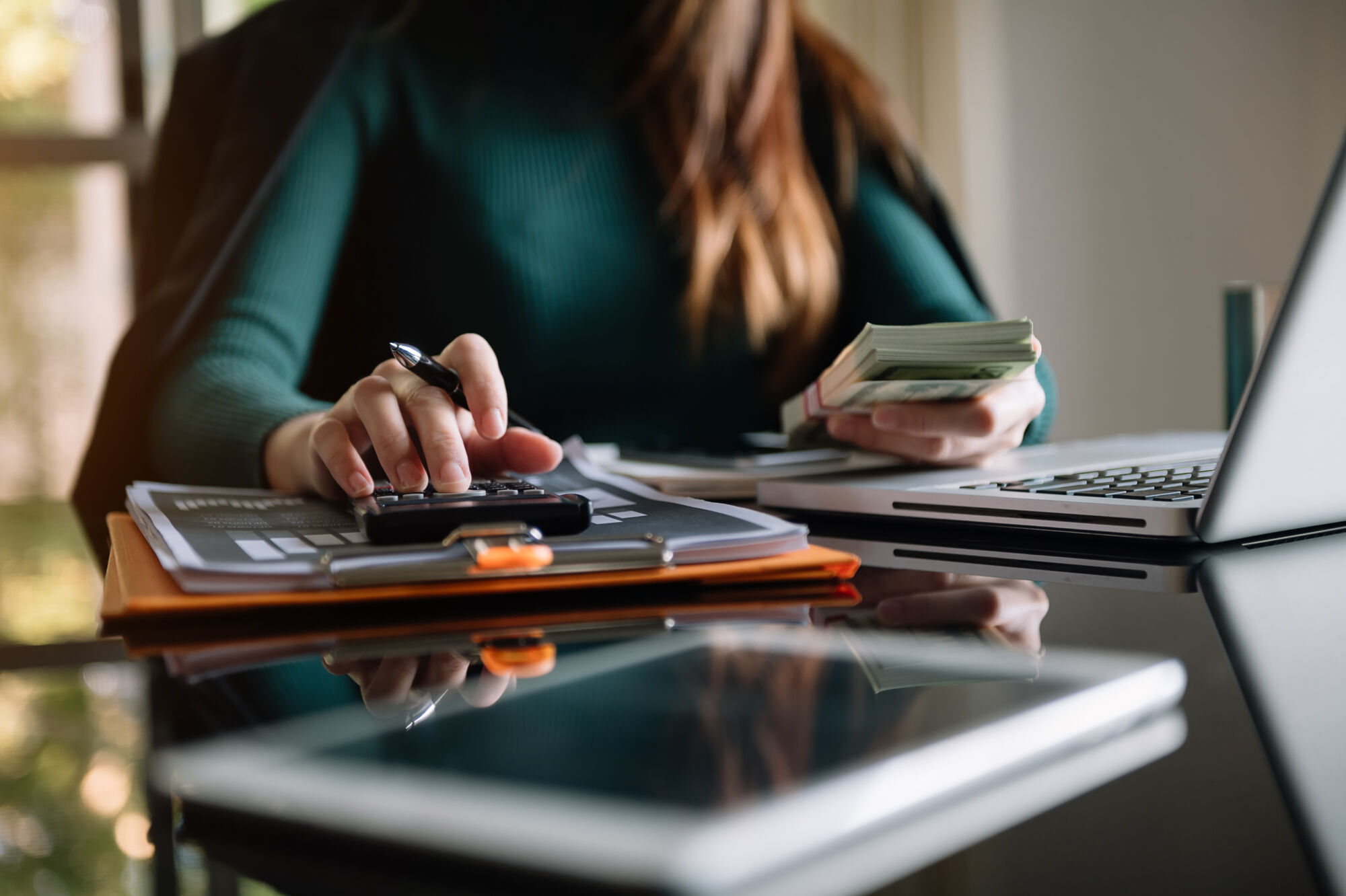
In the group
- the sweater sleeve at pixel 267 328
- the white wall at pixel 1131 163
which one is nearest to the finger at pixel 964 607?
the sweater sleeve at pixel 267 328

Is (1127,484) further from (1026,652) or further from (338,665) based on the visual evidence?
(338,665)

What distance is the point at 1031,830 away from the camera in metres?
0.23

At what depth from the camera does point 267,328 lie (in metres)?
1.13

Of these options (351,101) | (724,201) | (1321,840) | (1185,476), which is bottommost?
(1321,840)

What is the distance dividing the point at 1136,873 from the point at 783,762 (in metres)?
0.08

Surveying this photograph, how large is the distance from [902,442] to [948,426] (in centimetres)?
4

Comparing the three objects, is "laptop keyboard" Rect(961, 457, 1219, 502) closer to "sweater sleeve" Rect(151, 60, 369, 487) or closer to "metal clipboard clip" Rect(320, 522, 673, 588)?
"metal clipboard clip" Rect(320, 522, 673, 588)

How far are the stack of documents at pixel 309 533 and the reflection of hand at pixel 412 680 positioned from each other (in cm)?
7

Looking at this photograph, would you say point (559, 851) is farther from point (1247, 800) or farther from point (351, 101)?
point (351, 101)

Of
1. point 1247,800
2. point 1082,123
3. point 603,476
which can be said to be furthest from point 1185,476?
point 1082,123

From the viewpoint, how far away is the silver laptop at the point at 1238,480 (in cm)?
51

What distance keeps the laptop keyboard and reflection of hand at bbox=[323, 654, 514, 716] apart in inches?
15.0

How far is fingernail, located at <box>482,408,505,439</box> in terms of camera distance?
0.59 meters

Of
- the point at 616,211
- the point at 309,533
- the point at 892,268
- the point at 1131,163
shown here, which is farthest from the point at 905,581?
the point at 1131,163
